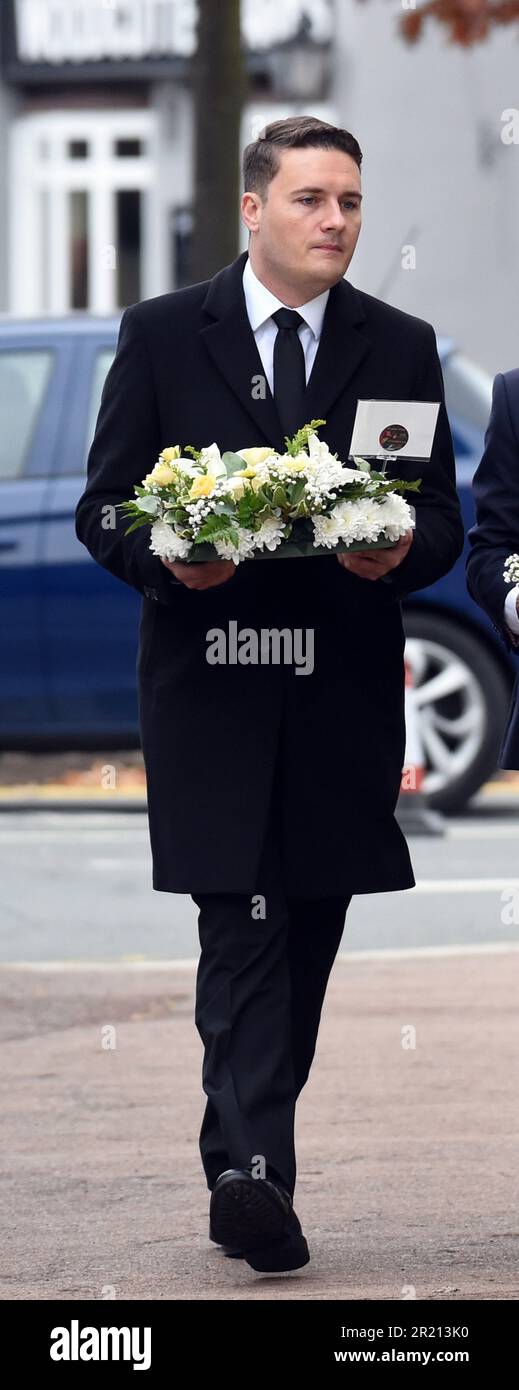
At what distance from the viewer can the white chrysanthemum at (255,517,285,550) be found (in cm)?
432

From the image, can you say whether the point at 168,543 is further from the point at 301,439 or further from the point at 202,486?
the point at 301,439

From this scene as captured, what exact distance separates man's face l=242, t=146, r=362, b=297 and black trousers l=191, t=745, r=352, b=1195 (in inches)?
35.7

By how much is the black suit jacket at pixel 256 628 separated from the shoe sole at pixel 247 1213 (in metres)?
0.50

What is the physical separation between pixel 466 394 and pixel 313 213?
21.2 feet

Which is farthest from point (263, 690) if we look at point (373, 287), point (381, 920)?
point (373, 287)

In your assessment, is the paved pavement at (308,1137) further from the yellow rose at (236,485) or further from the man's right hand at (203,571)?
the yellow rose at (236,485)

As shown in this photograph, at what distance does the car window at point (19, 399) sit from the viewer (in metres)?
10.9

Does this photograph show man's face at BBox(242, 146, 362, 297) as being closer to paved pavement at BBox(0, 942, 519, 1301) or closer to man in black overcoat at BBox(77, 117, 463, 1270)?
man in black overcoat at BBox(77, 117, 463, 1270)

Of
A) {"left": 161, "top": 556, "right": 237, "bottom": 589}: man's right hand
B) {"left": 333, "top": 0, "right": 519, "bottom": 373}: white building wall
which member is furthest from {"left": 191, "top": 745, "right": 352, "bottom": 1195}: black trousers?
{"left": 333, "top": 0, "right": 519, "bottom": 373}: white building wall

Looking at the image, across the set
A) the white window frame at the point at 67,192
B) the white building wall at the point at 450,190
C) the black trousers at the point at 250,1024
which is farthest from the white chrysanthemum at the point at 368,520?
the white window frame at the point at 67,192

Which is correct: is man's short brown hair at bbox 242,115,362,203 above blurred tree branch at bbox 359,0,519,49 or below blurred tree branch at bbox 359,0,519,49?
below

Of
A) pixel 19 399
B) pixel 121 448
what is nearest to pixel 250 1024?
pixel 121 448

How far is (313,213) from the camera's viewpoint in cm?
448

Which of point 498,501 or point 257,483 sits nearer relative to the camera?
point 257,483
